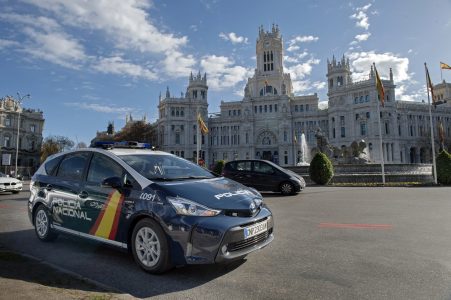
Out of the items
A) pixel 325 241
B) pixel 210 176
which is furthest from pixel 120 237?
pixel 325 241

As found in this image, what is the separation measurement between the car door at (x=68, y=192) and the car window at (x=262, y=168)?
33.3 ft

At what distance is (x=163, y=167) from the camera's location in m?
5.43

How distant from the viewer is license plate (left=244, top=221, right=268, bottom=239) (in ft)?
13.8

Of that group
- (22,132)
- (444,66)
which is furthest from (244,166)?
(22,132)

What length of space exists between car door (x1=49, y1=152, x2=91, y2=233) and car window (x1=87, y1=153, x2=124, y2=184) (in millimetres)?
206

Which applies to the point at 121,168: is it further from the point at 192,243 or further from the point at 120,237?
the point at 192,243

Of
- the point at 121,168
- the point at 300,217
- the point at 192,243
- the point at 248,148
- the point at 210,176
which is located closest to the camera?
the point at 192,243

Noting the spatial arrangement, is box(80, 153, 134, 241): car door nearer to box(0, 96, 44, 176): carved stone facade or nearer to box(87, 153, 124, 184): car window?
box(87, 153, 124, 184): car window

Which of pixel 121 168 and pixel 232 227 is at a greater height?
pixel 121 168

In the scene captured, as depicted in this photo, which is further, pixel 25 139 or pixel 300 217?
pixel 25 139

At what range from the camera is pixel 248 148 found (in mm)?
88750

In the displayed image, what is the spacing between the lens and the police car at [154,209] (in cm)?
401

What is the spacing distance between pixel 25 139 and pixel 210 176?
88.5 m

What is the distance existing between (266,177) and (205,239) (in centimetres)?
1125
